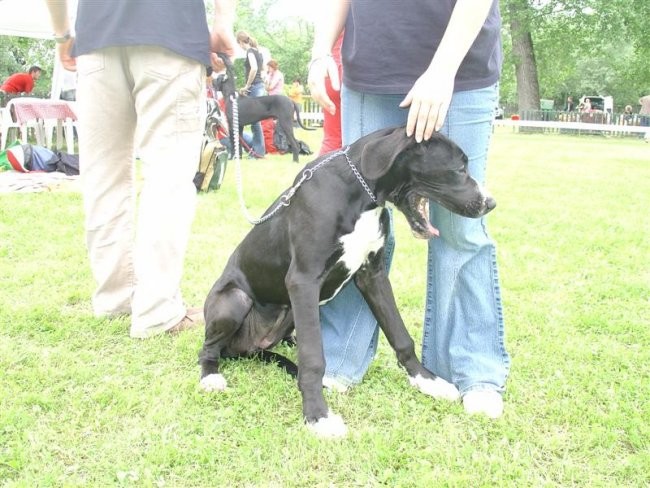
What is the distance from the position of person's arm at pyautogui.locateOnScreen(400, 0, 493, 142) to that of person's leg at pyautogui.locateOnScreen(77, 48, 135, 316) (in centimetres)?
167

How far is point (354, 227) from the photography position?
2.47 m

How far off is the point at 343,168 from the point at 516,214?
4.74m

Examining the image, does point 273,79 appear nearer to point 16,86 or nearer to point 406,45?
point 16,86

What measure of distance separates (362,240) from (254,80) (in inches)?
432

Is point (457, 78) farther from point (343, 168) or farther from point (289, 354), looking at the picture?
point (289, 354)

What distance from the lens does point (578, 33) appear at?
30266mm

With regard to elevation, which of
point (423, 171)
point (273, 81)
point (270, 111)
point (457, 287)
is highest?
point (423, 171)

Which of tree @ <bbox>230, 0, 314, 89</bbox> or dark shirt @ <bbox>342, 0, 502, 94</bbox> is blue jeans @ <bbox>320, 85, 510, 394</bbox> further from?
tree @ <bbox>230, 0, 314, 89</bbox>

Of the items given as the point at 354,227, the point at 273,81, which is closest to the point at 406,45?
the point at 354,227

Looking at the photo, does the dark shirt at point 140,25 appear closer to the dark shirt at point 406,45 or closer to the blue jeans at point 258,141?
the dark shirt at point 406,45

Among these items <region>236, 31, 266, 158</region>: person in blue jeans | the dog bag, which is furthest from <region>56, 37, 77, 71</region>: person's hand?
<region>236, 31, 266, 158</region>: person in blue jeans

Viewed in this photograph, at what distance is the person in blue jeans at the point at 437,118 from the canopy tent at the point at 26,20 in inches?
400

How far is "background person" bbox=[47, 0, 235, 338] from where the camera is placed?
3.01m

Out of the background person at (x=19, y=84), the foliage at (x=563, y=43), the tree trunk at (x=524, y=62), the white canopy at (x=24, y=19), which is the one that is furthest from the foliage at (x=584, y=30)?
the white canopy at (x=24, y=19)
